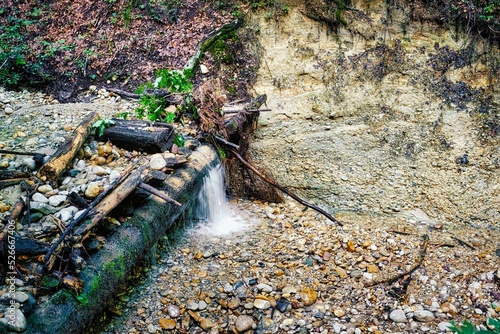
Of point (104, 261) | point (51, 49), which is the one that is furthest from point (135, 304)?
point (51, 49)

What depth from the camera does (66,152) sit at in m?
4.32

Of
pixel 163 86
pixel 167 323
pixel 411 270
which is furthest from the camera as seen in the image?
pixel 163 86

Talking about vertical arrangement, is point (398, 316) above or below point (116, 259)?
below

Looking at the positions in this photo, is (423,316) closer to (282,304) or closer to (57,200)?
(282,304)

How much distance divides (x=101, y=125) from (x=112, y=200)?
61.3 inches

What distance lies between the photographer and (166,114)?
206 inches

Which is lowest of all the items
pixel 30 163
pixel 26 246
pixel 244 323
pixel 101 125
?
pixel 244 323

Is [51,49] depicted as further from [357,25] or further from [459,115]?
[459,115]

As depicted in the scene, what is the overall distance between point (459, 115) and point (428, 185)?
1.17 metres

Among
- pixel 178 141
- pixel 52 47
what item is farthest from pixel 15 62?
pixel 178 141

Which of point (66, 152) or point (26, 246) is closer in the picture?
point (26, 246)

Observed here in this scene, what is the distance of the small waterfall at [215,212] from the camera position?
5.06 m

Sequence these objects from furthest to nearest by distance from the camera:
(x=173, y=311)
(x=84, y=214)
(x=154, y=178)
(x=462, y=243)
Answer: (x=462, y=243)
(x=154, y=178)
(x=173, y=311)
(x=84, y=214)

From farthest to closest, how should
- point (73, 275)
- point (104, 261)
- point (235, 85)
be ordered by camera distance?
point (235, 85) < point (104, 261) < point (73, 275)
